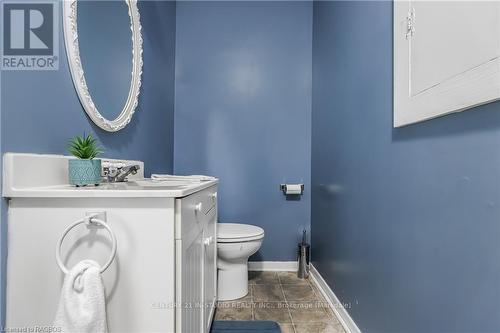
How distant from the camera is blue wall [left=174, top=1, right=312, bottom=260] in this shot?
7.41ft

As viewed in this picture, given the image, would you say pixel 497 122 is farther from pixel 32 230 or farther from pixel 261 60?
pixel 261 60

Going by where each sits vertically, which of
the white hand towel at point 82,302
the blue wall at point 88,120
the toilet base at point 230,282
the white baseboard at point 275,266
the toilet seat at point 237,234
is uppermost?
the blue wall at point 88,120

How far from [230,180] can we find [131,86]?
1.10m

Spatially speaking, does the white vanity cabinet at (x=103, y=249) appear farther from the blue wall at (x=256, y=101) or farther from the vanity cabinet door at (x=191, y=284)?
the blue wall at (x=256, y=101)

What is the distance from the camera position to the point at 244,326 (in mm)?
1428

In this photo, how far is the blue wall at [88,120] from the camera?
763 millimetres

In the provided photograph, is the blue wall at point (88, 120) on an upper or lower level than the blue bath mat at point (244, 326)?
upper

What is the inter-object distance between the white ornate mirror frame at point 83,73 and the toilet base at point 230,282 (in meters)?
1.11

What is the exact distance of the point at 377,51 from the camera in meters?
1.13

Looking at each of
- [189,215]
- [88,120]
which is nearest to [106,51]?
[88,120]

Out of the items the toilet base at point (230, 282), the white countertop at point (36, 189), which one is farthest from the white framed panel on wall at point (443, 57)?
the toilet base at point (230, 282)

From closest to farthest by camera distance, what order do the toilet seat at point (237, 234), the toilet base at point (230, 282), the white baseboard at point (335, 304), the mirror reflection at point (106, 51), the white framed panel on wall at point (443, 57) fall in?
the white framed panel on wall at point (443, 57)
the mirror reflection at point (106, 51)
the white baseboard at point (335, 304)
the toilet seat at point (237, 234)
the toilet base at point (230, 282)

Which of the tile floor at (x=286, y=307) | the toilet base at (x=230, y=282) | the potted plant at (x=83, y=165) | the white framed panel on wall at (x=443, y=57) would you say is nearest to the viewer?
the white framed panel on wall at (x=443, y=57)

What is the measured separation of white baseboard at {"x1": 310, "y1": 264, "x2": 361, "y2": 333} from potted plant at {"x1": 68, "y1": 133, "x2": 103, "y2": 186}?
1.38 m
